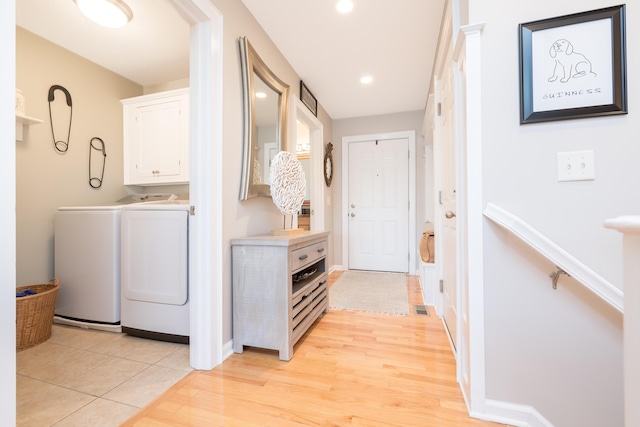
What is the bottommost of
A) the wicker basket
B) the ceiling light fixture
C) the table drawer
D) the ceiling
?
the wicker basket

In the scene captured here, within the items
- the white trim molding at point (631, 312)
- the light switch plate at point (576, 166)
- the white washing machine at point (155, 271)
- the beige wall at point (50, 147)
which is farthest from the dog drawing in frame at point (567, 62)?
the beige wall at point (50, 147)

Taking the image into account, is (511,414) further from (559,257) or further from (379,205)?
(379,205)

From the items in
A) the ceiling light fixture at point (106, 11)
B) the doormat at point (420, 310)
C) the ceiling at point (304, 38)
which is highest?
the ceiling at point (304, 38)

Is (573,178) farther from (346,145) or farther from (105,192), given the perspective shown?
(105,192)

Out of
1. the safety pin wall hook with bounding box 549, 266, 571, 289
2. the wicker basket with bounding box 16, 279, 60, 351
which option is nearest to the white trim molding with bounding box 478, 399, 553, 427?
the safety pin wall hook with bounding box 549, 266, 571, 289

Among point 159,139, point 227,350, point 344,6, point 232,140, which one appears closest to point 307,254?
point 227,350

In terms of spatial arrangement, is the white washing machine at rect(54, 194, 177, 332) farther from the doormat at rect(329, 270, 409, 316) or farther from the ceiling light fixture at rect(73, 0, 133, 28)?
the doormat at rect(329, 270, 409, 316)

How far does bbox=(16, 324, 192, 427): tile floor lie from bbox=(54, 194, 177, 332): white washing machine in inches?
5.3

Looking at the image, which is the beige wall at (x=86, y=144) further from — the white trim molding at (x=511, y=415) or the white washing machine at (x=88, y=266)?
the white trim molding at (x=511, y=415)

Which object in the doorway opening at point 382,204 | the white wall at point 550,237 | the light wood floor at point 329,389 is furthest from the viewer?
the doorway opening at point 382,204

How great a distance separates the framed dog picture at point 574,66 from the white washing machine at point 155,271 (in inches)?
79.3

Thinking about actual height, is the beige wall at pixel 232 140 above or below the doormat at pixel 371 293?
above

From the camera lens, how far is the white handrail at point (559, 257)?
926 mm

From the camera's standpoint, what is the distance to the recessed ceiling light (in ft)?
6.31
